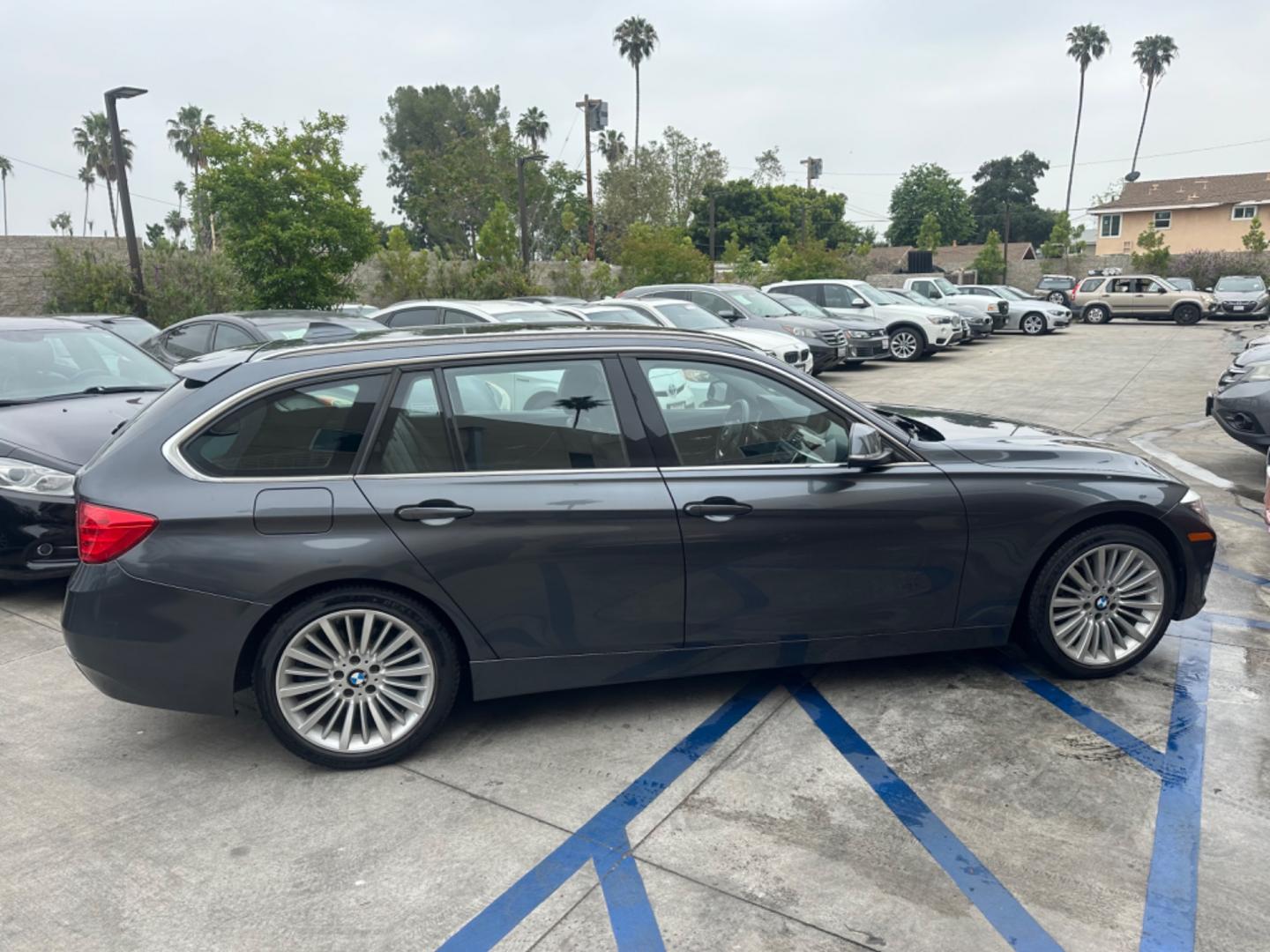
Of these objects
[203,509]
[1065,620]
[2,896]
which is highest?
[203,509]

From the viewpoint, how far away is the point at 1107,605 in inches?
171

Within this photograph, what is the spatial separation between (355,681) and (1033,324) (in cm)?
2834

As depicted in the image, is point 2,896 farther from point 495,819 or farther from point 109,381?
point 109,381

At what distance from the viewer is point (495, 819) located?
11.2ft

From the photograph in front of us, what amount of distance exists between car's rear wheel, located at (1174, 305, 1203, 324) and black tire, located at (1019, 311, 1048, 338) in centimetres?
703

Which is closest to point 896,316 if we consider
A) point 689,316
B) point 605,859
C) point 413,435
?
point 689,316

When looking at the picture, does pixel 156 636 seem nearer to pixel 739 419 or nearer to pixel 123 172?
pixel 739 419

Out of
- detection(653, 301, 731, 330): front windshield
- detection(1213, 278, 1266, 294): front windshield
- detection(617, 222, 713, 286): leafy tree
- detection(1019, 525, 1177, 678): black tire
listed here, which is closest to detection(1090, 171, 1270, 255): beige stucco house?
detection(1213, 278, 1266, 294): front windshield

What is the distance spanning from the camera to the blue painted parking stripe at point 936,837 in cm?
280

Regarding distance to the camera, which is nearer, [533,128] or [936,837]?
[936,837]

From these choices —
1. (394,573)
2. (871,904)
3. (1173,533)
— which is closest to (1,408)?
(394,573)

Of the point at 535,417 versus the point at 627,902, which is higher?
the point at 535,417

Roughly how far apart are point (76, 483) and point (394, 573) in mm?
1315

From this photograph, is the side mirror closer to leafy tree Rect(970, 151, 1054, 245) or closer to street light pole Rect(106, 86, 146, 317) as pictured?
street light pole Rect(106, 86, 146, 317)
